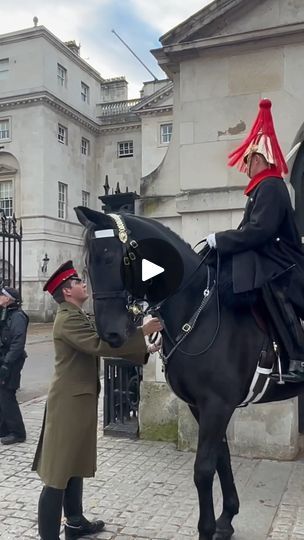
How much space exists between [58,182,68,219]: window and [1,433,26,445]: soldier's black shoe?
27.9 meters

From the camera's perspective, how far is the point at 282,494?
4.80 meters

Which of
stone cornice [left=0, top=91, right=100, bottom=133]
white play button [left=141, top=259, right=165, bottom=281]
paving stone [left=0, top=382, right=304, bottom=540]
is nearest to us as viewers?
white play button [left=141, top=259, right=165, bottom=281]

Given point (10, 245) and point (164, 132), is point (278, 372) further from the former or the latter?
point (164, 132)

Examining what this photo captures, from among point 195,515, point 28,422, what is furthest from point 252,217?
point 28,422

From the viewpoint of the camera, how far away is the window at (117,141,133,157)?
125 ft

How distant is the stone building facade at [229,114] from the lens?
221 inches

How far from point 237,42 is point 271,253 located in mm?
3340

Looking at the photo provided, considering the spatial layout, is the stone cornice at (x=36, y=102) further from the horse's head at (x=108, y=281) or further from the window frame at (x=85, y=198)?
the horse's head at (x=108, y=281)

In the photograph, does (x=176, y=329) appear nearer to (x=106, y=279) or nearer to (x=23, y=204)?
(x=106, y=279)

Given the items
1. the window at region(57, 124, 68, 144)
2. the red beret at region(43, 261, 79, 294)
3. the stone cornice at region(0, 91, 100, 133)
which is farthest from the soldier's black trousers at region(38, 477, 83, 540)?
the window at region(57, 124, 68, 144)

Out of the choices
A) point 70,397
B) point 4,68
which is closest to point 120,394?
point 70,397

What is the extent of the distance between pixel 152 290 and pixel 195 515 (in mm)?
2173

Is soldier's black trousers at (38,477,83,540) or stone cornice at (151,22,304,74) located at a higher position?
stone cornice at (151,22,304,74)

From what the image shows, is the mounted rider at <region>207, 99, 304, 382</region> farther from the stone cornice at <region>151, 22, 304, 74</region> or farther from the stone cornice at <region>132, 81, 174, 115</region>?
the stone cornice at <region>132, 81, 174, 115</region>
